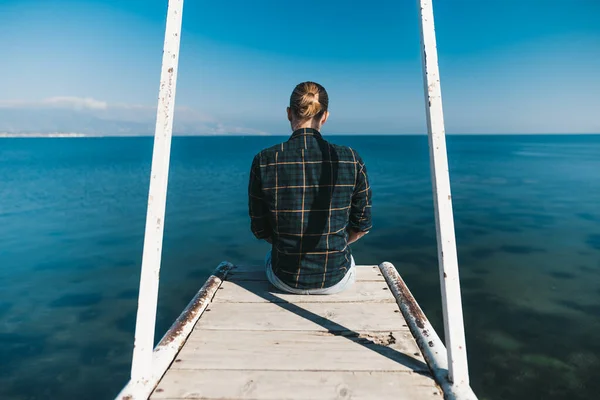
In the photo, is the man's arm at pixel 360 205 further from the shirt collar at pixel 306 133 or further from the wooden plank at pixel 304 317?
the wooden plank at pixel 304 317

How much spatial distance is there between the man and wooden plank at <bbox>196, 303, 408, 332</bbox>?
33 centimetres

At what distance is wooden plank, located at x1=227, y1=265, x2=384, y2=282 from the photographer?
14.1 ft

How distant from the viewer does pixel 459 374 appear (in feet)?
7.43

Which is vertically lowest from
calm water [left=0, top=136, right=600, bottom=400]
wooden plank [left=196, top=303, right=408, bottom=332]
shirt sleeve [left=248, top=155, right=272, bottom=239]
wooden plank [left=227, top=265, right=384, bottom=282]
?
calm water [left=0, top=136, right=600, bottom=400]

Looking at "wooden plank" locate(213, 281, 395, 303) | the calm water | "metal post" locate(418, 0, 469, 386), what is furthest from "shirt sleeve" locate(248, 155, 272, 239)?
the calm water

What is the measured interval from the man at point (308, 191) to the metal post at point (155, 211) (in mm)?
1012

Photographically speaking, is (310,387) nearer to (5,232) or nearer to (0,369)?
(0,369)

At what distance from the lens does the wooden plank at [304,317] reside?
123 inches

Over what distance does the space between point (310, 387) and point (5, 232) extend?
55.3 feet

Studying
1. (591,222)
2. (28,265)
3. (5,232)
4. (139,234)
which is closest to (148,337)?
(28,265)

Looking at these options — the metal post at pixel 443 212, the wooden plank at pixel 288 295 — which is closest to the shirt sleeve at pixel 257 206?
the wooden plank at pixel 288 295

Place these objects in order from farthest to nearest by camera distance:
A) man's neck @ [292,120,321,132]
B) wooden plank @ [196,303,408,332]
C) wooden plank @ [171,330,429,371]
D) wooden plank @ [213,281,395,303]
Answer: wooden plank @ [213,281,395,303] < man's neck @ [292,120,321,132] < wooden plank @ [196,303,408,332] < wooden plank @ [171,330,429,371]

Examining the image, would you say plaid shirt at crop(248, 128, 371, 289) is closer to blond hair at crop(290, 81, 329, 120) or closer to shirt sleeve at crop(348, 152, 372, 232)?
shirt sleeve at crop(348, 152, 372, 232)

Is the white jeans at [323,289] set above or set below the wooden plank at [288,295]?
above
